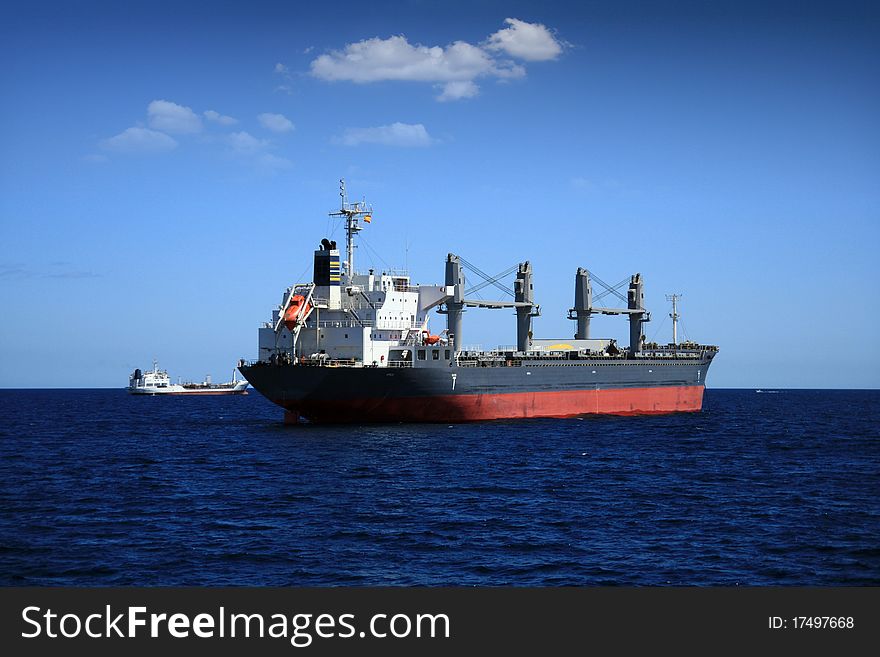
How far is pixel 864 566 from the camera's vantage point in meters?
21.2

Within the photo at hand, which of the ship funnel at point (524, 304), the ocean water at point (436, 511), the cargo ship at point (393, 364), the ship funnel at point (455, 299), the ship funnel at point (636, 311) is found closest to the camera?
the ocean water at point (436, 511)

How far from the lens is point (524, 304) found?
7150cm

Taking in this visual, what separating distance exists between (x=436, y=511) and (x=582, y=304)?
5385 cm

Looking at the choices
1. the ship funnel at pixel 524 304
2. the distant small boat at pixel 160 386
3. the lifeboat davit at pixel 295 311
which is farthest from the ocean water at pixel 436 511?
the distant small boat at pixel 160 386

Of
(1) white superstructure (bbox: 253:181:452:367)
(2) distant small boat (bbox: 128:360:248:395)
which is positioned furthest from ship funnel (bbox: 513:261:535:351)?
(2) distant small boat (bbox: 128:360:248:395)

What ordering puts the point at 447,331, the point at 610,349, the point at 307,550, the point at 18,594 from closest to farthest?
the point at 18,594 < the point at 307,550 < the point at 447,331 < the point at 610,349

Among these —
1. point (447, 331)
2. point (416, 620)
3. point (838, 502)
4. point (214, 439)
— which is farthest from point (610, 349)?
point (416, 620)

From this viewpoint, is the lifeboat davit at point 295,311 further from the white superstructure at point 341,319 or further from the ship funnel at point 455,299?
the ship funnel at point 455,299

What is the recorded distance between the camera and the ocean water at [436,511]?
67.8 ft

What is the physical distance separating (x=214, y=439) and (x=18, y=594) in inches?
1455

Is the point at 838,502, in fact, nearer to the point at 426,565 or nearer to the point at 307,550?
the point at 426,565

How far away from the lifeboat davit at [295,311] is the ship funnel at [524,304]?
2198 centimetres

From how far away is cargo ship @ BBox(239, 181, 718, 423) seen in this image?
171 feet

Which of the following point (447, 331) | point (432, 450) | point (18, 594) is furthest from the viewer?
point (447, 331)
